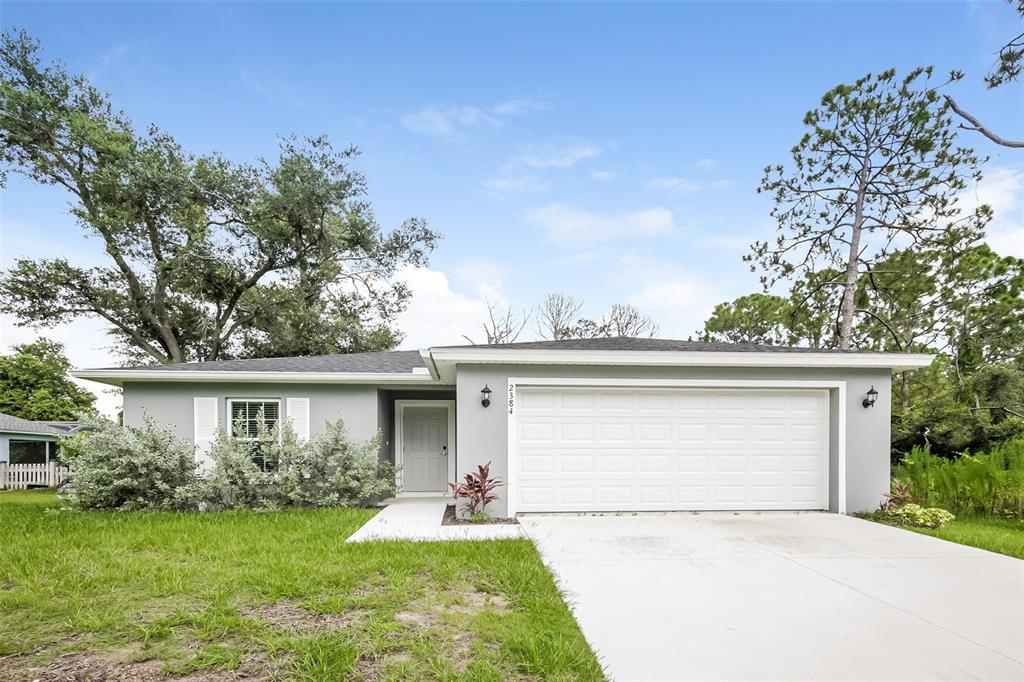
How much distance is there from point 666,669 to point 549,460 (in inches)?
186

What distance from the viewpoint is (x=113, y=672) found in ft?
9.77

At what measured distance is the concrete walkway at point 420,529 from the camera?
6.15 meters

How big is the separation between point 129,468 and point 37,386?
91.0ft

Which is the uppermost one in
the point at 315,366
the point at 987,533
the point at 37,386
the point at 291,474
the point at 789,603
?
the point at 315,366

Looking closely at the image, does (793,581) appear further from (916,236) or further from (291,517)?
(916,236)

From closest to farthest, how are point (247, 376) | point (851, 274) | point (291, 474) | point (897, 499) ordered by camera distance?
point (897, 499) < point (291, 474) < point (247, 376) < point (851, 274)

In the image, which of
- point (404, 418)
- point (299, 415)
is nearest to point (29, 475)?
point (299, 415)

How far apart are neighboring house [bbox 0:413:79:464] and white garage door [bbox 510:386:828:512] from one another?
19.1 meters

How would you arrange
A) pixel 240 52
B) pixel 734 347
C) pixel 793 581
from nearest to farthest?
pixel 793 581 → pixel 734 347 → pixel 240 52

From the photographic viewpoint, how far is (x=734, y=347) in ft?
28.2

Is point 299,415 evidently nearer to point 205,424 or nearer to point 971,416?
point 205,424


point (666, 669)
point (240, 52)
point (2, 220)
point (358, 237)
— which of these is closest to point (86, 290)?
point (2, 220)

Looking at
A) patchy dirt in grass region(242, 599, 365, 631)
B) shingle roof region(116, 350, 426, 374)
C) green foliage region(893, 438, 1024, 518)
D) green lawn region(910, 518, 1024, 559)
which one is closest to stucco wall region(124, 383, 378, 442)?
shingle roof region(116, 350, 426, 374)

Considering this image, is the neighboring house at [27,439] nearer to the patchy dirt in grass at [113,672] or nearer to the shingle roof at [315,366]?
the shingle roof at [315,366]
